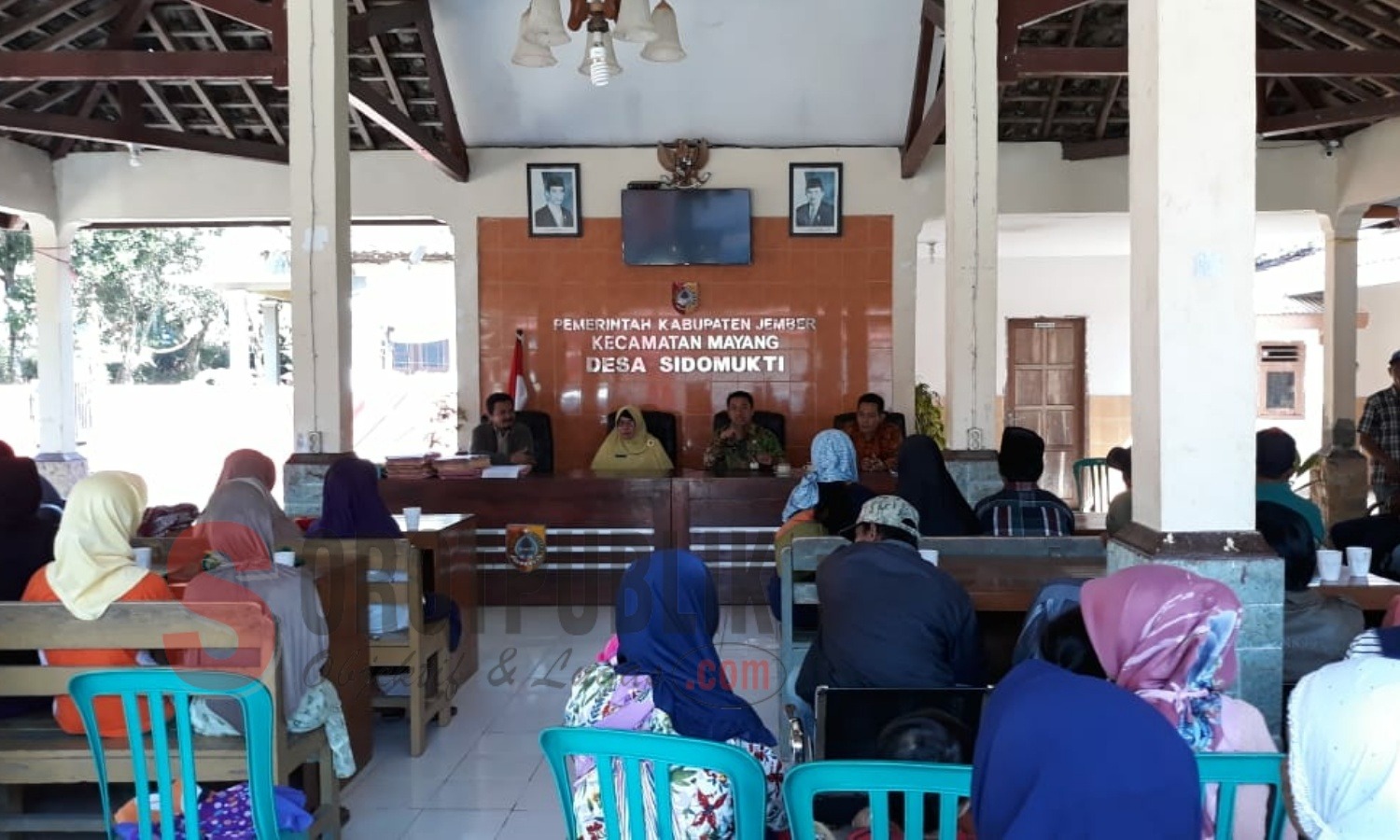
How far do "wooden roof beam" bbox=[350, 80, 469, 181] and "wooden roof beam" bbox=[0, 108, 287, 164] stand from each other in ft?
3.68

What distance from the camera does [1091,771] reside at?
1407 millimetres

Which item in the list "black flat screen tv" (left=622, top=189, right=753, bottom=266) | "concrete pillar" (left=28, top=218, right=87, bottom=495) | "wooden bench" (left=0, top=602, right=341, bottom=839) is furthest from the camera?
"concrete pillar" (left=28, top=218, right=87, bottom=495)

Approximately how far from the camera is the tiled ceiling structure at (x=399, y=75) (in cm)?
642

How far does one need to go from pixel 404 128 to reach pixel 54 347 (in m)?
4.38

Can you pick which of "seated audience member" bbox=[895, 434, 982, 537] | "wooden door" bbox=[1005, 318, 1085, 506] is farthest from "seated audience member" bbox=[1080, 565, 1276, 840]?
"wooden door" bbox=[1005, 318, 1085, 506]

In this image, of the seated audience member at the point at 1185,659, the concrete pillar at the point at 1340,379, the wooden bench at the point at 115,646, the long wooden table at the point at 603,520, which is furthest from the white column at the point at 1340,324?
the wooden bench at the point at 115,646

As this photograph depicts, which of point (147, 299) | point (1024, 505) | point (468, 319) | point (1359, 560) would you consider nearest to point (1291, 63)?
point (1024, 505)

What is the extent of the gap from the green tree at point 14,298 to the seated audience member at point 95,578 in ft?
50.1

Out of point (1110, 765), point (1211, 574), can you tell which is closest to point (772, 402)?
point (1211, 574)

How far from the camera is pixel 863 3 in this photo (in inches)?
312

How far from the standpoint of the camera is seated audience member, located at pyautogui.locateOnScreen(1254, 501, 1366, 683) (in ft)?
9.69

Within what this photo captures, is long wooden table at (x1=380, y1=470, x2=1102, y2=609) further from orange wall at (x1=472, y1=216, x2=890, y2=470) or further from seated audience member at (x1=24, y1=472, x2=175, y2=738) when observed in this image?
seated audience member at (x1=24, y1=472, x2=175, y2=738)

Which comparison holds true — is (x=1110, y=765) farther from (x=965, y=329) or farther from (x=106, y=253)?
(x=106, y=253)

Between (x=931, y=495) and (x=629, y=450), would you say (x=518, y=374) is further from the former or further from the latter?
(x=931, y=495)
